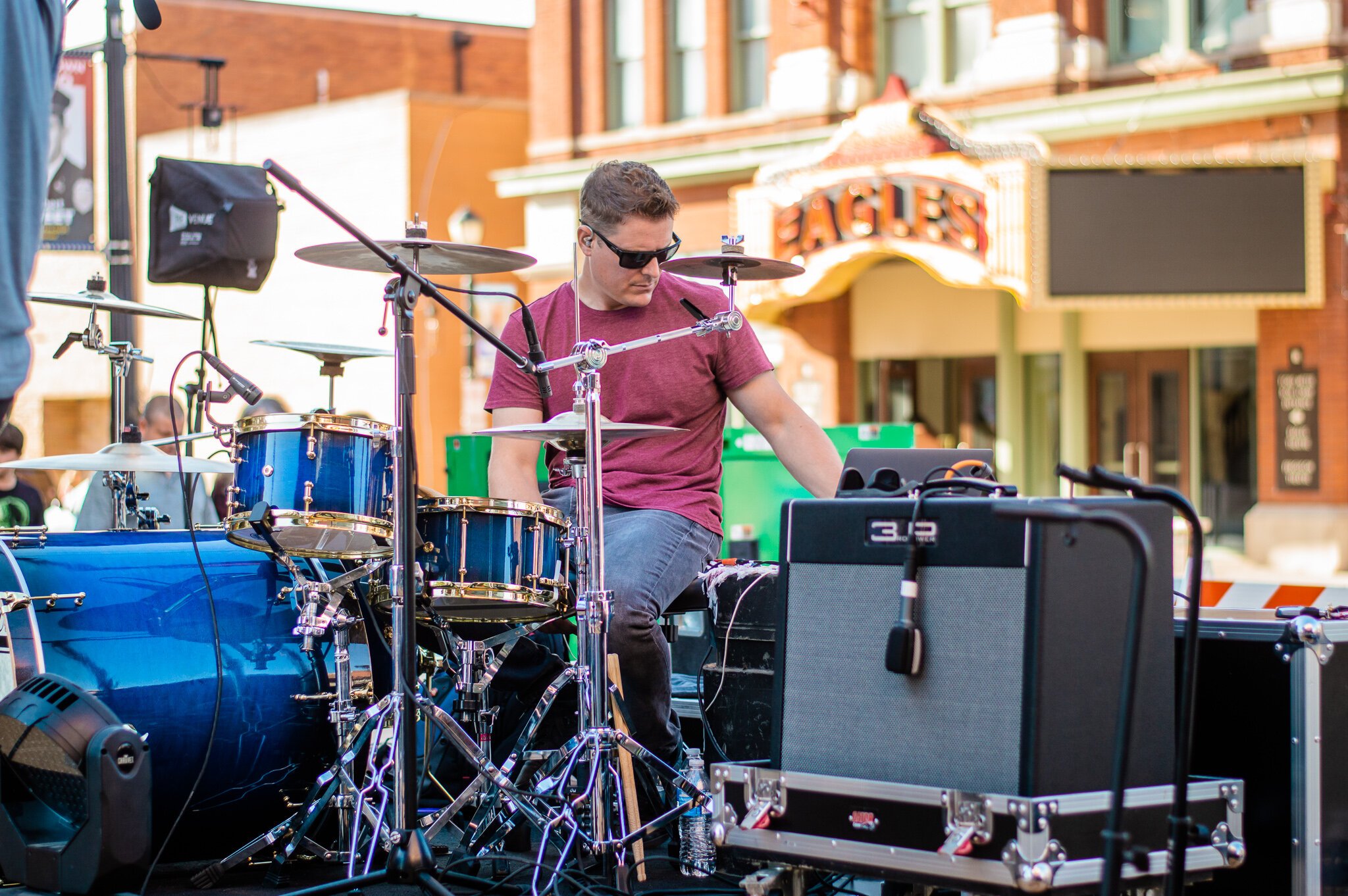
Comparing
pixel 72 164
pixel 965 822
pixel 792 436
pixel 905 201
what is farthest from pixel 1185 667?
pixel 905 201

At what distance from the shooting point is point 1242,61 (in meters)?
15.8

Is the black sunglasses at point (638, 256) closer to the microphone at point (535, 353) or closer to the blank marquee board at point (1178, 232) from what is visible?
the microphone at point (535, 353)

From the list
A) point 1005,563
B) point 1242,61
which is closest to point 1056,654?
point 1005,563

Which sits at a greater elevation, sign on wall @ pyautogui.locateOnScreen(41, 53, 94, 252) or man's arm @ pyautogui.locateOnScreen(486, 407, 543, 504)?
sign on wall @ pyautogui.locateOnScreen(41, 53, 94, 252)

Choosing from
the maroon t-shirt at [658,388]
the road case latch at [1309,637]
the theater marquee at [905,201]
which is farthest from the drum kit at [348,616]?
the theater marquee at [905,201]

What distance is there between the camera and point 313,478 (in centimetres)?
427

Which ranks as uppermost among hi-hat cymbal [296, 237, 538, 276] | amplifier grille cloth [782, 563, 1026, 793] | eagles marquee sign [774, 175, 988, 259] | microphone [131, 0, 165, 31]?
eagles marquee sign [774, 175, 988, 259]

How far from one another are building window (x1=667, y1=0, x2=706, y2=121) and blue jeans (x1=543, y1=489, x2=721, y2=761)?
16.4 m

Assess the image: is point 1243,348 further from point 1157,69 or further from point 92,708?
point 92,708

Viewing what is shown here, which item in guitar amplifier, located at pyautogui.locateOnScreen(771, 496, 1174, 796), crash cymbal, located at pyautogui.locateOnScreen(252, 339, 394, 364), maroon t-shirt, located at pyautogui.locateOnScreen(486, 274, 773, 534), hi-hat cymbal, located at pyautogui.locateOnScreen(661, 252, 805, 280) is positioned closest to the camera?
guitar amplifier, located at pyautogui.locateOnScreen(771, 496, 1174, 796)

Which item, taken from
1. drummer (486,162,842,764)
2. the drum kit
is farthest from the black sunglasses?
the drum kit

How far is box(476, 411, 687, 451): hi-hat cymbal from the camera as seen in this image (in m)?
3.95

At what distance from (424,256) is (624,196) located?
776 mm

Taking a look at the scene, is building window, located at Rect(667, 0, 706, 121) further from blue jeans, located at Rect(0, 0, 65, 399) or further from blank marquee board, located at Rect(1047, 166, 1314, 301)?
blue jeans, located at Rect(0, 0, 65, 399)
